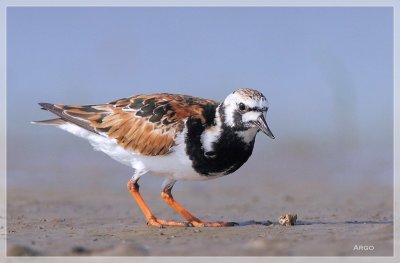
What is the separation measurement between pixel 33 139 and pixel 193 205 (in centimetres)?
602

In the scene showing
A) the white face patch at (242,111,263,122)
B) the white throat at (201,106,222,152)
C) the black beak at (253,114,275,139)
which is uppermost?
the white face patch at (242,111,263,122)

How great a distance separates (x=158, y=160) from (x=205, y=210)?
6.01 ft

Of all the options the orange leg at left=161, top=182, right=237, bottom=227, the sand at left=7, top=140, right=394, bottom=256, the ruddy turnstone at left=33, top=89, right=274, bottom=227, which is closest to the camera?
the sand at left=7, top=140, right=394, bottom=256

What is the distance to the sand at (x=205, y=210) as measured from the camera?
5.32 m

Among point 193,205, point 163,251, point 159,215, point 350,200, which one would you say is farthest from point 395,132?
point 163,251

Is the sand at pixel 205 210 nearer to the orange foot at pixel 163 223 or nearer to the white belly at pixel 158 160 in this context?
the orange foot at pixel 163 223

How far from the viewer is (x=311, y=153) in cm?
1355

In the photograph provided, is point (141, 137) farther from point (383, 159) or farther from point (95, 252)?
point (383, 159)

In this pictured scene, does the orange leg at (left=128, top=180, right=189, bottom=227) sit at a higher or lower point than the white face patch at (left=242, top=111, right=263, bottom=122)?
lower

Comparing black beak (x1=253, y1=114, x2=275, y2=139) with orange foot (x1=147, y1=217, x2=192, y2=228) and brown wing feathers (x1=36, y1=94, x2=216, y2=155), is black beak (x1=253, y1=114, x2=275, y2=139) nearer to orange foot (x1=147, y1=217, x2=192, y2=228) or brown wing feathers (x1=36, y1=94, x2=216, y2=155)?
brown wing feathers (x1=36, y1=94, x2=216, y2=155)

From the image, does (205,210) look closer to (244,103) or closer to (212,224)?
(212,224)

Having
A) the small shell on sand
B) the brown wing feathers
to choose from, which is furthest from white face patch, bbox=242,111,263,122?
the small shell on sand

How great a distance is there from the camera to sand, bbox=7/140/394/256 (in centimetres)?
532

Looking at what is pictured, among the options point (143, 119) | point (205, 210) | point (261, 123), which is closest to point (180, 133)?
point (143, 119)
